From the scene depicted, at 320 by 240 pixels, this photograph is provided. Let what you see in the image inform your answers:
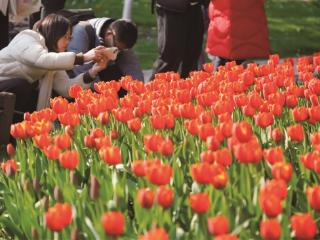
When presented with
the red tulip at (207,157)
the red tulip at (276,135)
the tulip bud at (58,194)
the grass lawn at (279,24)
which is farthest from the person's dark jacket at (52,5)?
the red tulip at (207,157)

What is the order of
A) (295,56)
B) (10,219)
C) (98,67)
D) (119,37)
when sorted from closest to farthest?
(10,219), (98,67), (119,37), (295,56)

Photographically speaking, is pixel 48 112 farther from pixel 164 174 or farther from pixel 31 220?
pixel 164 174

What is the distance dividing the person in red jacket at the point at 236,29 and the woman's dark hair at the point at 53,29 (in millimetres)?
1661

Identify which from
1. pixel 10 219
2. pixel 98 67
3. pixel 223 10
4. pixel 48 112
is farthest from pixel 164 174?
pixel 223 10

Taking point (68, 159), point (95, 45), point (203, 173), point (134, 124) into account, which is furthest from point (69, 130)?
point (95, 45)

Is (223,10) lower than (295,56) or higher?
higher

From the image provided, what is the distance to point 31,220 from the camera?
Answer: 297 cm

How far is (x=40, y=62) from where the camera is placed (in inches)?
238

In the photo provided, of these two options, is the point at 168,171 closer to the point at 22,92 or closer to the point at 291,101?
the point at 291,101

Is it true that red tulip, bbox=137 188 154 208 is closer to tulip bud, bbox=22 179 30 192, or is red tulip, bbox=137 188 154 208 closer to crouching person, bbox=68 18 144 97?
tulip bud, bbox=22 179 30 192

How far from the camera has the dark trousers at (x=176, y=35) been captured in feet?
24.7

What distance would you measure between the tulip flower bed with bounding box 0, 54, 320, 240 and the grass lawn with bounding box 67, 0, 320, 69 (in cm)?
724

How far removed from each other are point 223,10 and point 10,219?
455 cm

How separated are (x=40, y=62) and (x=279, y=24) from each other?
10.7 meters
